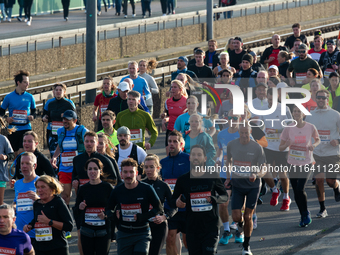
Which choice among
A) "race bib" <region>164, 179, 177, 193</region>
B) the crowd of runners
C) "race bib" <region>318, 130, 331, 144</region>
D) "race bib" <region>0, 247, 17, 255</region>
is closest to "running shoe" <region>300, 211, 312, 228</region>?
the crowd of runners

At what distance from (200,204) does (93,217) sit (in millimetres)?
1209

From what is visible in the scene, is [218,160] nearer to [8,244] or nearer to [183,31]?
[8,244]

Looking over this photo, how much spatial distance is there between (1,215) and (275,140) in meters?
5.81

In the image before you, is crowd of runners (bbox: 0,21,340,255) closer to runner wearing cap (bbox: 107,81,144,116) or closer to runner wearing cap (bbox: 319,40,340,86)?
runner wearing cap (bbox: 107,81,144,116)

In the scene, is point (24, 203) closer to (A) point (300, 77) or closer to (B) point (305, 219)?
(B) point (305, 219)

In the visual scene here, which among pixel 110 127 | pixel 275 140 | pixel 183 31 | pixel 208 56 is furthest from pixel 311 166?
pixel 183 31

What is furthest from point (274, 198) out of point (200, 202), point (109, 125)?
point (200, 202)

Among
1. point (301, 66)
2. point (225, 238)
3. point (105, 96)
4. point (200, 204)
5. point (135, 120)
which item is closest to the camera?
point (200, 204)

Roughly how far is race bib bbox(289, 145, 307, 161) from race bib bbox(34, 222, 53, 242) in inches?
174

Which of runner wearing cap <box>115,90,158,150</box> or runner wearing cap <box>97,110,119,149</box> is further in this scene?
runner wearing cap <box>115,90,158,150</box>

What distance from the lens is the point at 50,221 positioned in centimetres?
761

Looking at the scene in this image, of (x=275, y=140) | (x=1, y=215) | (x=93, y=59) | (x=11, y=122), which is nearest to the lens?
(x=1, y=215)

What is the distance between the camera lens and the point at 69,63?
23.7m

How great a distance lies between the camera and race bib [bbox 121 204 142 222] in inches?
311
